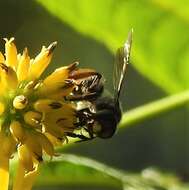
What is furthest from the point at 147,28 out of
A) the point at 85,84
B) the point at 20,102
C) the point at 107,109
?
the point at 20,102

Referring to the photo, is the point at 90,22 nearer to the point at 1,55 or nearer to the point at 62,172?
the point at 62,172

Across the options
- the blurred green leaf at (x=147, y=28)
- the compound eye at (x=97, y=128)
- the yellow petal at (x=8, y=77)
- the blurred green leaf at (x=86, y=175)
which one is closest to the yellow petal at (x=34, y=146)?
the yellow petal at (x=8, y=77)

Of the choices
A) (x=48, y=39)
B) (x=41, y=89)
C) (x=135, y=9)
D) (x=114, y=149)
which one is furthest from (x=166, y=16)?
(x=48, y=39)

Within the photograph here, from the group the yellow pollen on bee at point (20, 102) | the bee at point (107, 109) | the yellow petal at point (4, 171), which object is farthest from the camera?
the bee at point (107, 109)

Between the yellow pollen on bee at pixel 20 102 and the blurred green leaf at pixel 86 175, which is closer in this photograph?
the yellow pollen on bee at pixel 20 102

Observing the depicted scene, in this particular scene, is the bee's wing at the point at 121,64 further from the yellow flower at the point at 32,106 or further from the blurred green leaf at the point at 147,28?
the blurred green leaf at the point at 147,28

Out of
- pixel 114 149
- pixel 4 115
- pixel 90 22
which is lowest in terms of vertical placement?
pixel 114 149

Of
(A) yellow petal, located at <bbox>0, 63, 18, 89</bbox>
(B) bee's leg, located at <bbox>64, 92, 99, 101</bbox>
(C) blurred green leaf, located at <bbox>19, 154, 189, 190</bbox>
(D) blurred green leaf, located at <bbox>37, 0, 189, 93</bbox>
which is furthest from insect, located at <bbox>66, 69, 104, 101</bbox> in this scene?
(D) blurred green leaf, located at <bbox>37, 0, 189, 93</bbox>
